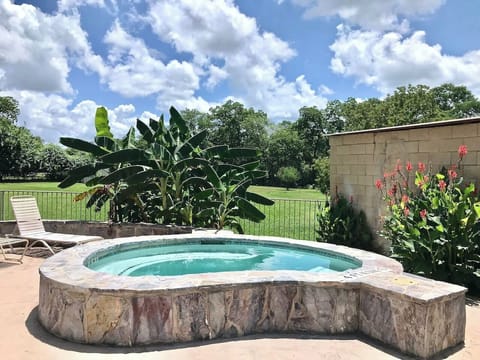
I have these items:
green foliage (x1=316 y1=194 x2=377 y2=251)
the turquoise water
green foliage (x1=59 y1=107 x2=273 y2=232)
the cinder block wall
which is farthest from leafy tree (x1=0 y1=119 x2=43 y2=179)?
green foliage (x1=316 y1=194 x2=377 y2=251)

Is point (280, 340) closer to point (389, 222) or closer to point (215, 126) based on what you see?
point (389, 222)

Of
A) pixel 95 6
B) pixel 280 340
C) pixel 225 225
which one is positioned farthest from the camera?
pixel 95 6

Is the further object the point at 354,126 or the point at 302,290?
the point at 354,126

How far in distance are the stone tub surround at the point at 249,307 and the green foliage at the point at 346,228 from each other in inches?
143

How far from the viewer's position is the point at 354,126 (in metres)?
33.9

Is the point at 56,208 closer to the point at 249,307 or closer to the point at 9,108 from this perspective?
the point at 249,307

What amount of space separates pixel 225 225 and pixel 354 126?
90.2 ft

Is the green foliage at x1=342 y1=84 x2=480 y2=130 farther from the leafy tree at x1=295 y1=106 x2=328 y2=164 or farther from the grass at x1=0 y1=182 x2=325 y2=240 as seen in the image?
the grass at x1=0 y1=182 x2=325 y2=240

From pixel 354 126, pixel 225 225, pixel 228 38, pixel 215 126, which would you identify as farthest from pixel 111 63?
pixel 215 126

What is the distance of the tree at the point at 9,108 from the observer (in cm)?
5093

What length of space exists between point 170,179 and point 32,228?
9.96 feet

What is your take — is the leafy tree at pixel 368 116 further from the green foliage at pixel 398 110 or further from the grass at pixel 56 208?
the grass at pixel 56 208

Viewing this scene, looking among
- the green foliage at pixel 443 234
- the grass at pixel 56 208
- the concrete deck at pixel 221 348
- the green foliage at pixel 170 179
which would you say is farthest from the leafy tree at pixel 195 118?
the concrete deck at pixel 221 348

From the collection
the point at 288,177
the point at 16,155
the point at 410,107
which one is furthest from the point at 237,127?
the point at 16,155
